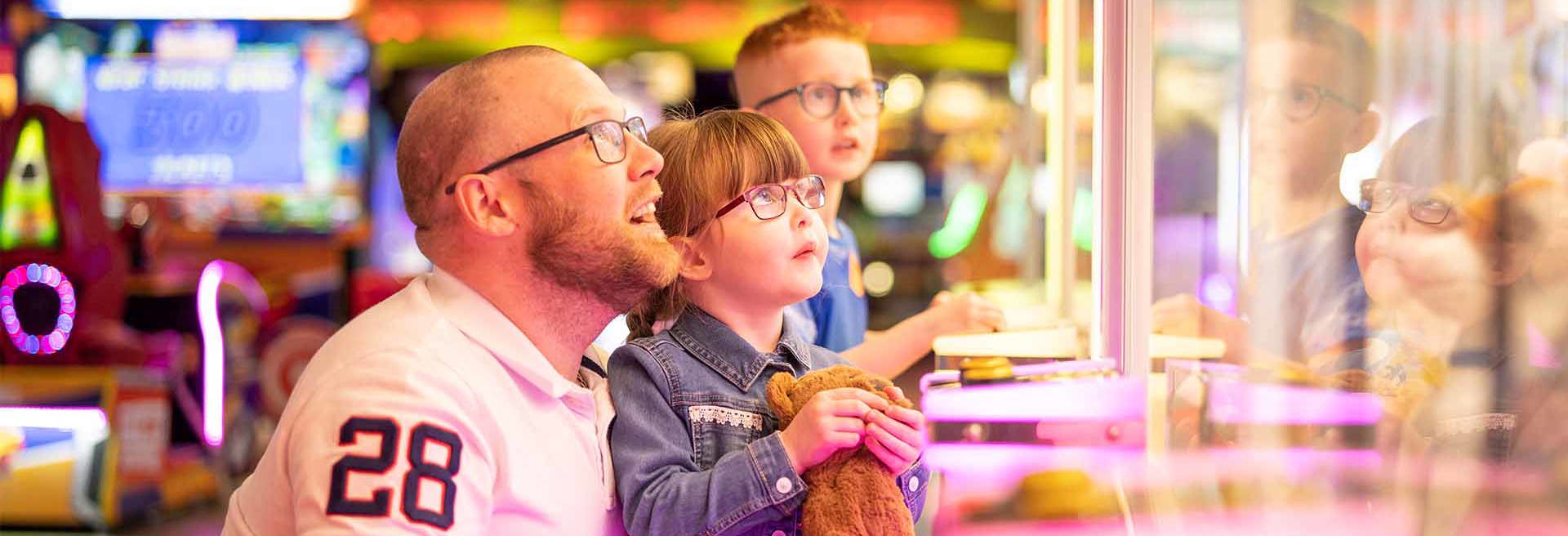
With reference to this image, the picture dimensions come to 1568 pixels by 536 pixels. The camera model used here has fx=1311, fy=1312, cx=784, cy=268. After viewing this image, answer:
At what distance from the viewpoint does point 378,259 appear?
23.0 ft

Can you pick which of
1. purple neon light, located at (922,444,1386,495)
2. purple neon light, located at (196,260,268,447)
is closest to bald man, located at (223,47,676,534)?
purple neon light, located at (922,444,1386,495)

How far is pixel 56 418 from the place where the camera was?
14.6ft

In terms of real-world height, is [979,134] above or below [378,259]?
above

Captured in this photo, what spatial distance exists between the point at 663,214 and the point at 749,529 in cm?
39

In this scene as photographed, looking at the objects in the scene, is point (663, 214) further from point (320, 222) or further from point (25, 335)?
point (320, 222)

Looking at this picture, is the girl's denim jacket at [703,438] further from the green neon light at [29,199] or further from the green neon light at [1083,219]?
the green neon light at [29,199]

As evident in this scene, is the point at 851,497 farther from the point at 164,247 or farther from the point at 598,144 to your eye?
the point at 164,247

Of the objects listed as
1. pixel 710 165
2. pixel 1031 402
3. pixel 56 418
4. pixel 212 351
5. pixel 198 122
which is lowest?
pixel 56 418

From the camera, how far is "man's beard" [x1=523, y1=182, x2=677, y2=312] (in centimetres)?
139

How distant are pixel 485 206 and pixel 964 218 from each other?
3740 mm

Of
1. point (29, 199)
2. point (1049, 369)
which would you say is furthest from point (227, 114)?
point (1049, 369)

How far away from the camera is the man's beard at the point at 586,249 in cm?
139

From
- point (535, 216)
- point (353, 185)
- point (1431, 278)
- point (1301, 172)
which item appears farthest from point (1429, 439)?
point (353, 185)

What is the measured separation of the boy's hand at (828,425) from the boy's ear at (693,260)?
10.3 inches
